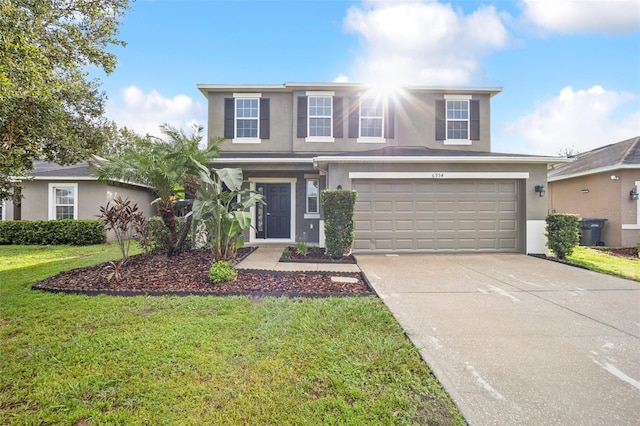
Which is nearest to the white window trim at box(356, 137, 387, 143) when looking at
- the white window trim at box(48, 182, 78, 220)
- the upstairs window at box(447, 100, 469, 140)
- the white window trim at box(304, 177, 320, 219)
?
the white window trim at box(304, 177, 320, 219)

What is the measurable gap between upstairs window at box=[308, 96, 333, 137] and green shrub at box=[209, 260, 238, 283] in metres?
7.48

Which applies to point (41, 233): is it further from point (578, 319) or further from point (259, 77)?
point (578, 319)

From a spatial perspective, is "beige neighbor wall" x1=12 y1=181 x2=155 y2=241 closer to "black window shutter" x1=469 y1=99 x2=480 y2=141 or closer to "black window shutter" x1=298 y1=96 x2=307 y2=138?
"black window shutter" x1=298 y1=96 x2=307 y2=138

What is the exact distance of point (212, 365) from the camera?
2.85 meters

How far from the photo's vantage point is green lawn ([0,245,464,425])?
2.25 metres

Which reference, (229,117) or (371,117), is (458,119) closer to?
(371,117)

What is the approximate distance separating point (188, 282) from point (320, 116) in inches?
335

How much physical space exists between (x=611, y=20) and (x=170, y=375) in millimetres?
12589

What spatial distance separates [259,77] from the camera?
12.5 metres

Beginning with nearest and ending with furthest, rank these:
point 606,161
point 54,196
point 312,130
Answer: point 312,130 → point 606,161 → point 54,196

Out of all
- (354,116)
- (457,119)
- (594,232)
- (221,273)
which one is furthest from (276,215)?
(594,232)

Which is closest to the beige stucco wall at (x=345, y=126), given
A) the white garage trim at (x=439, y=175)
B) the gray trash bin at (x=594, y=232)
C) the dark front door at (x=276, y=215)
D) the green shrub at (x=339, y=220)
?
the dark front door at (x=276, y=215)

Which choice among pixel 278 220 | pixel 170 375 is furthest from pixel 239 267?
pixel 278 220

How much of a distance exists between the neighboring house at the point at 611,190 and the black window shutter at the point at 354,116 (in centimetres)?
771
